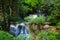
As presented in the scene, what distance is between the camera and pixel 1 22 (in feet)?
27.6

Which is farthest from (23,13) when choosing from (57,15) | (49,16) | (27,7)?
(57,15)

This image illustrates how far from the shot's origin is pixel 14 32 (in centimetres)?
1055

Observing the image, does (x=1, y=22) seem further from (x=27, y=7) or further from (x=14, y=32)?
(x=27, y=7)

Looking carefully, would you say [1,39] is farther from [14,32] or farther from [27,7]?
[27,7]

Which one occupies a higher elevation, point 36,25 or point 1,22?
point 1,22

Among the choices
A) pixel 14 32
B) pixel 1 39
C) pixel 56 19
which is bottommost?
pixel 14 32

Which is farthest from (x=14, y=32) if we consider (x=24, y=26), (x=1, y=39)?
(x=1, y=39)

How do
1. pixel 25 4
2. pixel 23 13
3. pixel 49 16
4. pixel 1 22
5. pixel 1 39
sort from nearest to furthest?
pixel 1 39, pixel 1 22, pixel 49 16, pixel 23 13, pixel 25 4

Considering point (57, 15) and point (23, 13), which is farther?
point (23, 13)

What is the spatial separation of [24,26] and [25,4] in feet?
10.5

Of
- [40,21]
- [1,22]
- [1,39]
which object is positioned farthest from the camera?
[40,21]

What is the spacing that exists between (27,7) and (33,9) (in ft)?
2.96

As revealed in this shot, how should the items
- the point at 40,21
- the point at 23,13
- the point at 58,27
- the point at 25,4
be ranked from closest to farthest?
the point at 58,27 < the point at 40,21 < the point at 23,13 < the point at 25,4

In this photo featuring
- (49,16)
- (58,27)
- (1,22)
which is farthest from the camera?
(49,16)
